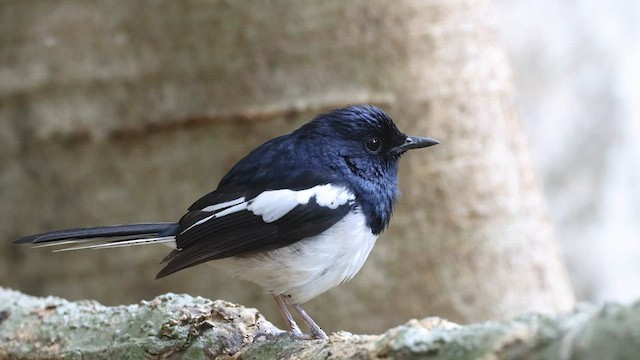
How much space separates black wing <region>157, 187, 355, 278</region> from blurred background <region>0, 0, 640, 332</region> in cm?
121

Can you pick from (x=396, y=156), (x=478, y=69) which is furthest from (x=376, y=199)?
(x=478, y=69)

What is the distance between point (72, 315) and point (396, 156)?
4.83 feet

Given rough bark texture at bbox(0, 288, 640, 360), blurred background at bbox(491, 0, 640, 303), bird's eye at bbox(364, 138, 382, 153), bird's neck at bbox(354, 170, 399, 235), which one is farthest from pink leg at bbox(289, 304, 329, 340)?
blurred background at bbox(491, 0, 640, 303)

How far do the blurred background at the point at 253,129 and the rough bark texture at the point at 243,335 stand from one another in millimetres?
998

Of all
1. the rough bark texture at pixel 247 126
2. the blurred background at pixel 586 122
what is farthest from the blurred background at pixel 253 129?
the blurred background at pixel 586 122

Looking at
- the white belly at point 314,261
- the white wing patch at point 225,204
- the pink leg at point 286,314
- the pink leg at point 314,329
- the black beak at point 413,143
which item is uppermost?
the black beak at point 413,143

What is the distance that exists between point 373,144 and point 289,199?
0.52 meters

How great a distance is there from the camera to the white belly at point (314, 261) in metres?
3.27

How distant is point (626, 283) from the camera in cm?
892

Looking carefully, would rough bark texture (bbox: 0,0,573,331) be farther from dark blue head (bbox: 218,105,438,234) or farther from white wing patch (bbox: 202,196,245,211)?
white wing patch (bbox: 202,196,245,211)

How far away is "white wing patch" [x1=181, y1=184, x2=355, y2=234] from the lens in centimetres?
328

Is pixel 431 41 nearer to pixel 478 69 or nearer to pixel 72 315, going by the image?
pixel 478 69

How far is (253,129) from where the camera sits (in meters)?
4.48

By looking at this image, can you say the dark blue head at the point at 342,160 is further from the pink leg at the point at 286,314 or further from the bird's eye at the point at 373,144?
the pink leg at the point at 286,314
